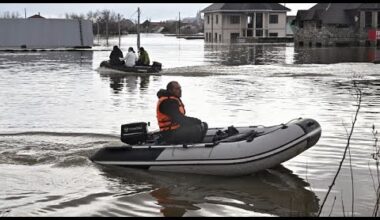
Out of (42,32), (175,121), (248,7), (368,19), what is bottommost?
(175,121)

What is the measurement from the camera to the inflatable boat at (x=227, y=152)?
332 inches

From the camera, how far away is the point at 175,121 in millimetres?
8961

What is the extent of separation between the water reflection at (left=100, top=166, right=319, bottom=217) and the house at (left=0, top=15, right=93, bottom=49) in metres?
52.0

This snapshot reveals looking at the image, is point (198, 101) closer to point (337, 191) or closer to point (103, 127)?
point (103, 127)

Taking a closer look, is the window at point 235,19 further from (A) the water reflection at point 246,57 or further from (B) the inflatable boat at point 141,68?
(B) the inflatable boat at point 141,68

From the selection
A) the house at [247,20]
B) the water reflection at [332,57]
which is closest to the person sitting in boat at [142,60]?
the water reflection at [332,57]

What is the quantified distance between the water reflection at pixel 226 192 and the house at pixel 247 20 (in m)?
78.2

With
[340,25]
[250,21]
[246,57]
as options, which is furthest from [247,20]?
[246,57]

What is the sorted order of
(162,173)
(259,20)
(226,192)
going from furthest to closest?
(259,20), (162,173), (226,192)

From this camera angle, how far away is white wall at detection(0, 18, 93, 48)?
58156 millimetres

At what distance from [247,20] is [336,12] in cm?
1793

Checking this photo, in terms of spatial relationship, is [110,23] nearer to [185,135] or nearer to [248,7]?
[248,7]

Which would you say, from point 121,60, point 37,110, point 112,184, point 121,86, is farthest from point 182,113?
point 121,60

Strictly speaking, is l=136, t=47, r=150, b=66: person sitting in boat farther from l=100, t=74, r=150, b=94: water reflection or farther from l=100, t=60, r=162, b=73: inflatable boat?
l=100, t=74, r=150, b=94: water reflection
